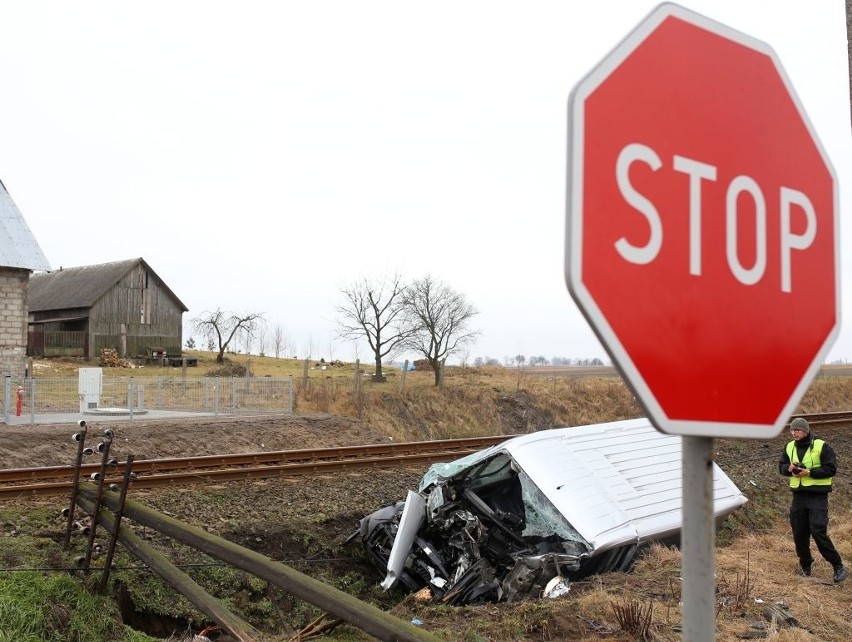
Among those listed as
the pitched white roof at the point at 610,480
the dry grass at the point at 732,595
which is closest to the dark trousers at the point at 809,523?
the dry grass at the point at 732,595

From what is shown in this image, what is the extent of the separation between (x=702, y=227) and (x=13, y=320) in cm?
2701

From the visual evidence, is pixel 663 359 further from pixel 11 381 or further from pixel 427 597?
pixel 11 381

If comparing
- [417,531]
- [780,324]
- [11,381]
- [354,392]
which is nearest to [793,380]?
[780,324]

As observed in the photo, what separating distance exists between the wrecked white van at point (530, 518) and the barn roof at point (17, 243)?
19.8m

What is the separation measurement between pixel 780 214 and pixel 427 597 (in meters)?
7.82

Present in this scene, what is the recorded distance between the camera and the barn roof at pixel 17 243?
81.4ft

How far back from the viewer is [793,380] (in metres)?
A: 1.41

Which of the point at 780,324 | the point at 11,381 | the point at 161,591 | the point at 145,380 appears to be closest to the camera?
the point at 780,324

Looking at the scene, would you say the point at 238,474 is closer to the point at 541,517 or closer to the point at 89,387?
the point at 541,517

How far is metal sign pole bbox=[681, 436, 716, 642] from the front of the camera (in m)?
1.28

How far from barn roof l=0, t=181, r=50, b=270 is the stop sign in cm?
2695

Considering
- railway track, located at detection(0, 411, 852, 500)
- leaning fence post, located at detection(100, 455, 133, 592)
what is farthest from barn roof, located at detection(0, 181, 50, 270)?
leaning fence post, located at detection(100, 455, 133, 592)

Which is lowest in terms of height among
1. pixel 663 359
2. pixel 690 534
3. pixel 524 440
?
pixel 524 440

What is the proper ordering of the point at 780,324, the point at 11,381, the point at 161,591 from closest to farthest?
the point at 780,324
the point at 161,591
the point at 11,381
